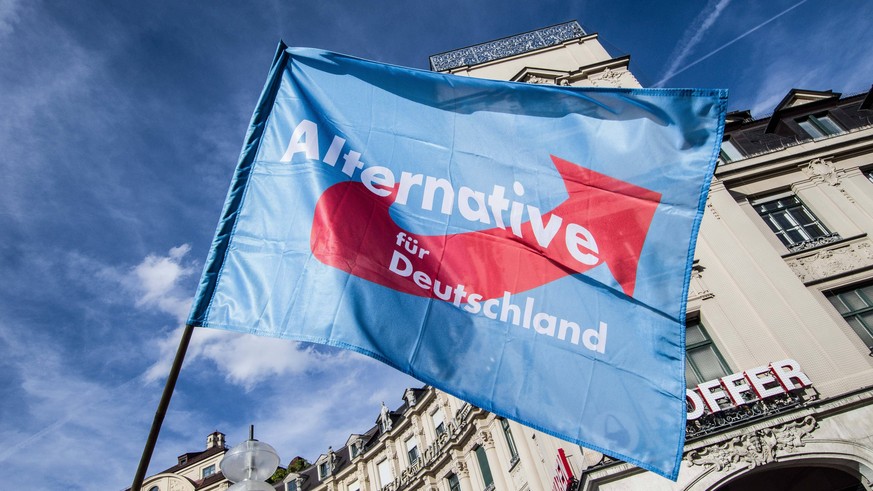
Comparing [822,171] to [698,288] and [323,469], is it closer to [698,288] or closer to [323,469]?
[698,288]

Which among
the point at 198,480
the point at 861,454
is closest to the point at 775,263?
the point at 861,454

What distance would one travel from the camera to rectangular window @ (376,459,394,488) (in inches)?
1197

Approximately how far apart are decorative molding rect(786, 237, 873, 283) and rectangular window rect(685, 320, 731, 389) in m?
4.03

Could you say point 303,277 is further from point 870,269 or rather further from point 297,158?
point 870,269

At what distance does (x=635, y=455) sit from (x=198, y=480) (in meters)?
43.4

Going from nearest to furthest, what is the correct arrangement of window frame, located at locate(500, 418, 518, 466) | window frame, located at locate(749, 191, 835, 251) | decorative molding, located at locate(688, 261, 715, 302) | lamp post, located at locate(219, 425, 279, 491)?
lamp post, located at locate(219, 425, 279, 491) → decorative molding, located at locate(688, 261, 715, 302) → window frame, located at locate(749, 191, 835, 251) → window frame, located at locate(500, 418, 518, 466)

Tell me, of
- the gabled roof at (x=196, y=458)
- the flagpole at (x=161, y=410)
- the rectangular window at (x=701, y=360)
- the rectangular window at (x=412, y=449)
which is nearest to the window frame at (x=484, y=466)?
the rectangular window at (x=412, y=449)

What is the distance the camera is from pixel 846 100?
20.9 meters

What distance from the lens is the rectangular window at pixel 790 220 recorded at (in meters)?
17.2

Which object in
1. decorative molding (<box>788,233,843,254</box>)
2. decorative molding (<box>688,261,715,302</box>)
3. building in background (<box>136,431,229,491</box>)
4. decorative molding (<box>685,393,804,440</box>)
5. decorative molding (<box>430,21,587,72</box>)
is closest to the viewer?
decorative molding (<box>685,393,804,440</box>)

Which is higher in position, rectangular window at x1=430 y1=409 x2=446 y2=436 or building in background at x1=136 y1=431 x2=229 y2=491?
building in background at x1=136 y1=431 x2=229 y2=491

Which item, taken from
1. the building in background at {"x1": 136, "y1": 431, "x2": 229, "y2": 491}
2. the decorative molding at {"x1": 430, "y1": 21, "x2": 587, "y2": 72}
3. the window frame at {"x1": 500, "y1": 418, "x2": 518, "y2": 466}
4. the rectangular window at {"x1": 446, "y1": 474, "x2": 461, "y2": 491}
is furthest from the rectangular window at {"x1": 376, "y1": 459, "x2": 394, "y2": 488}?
the decorative molding at {"x1": 430, "y1": 21, "x2": 587, "y2": 72}

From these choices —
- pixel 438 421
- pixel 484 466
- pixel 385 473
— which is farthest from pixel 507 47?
pixel 385 473

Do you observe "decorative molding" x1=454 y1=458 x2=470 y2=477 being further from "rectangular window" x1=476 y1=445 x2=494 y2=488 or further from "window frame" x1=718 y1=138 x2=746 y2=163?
"window frame" x1=718 y1=138 x2=746 y2=163
